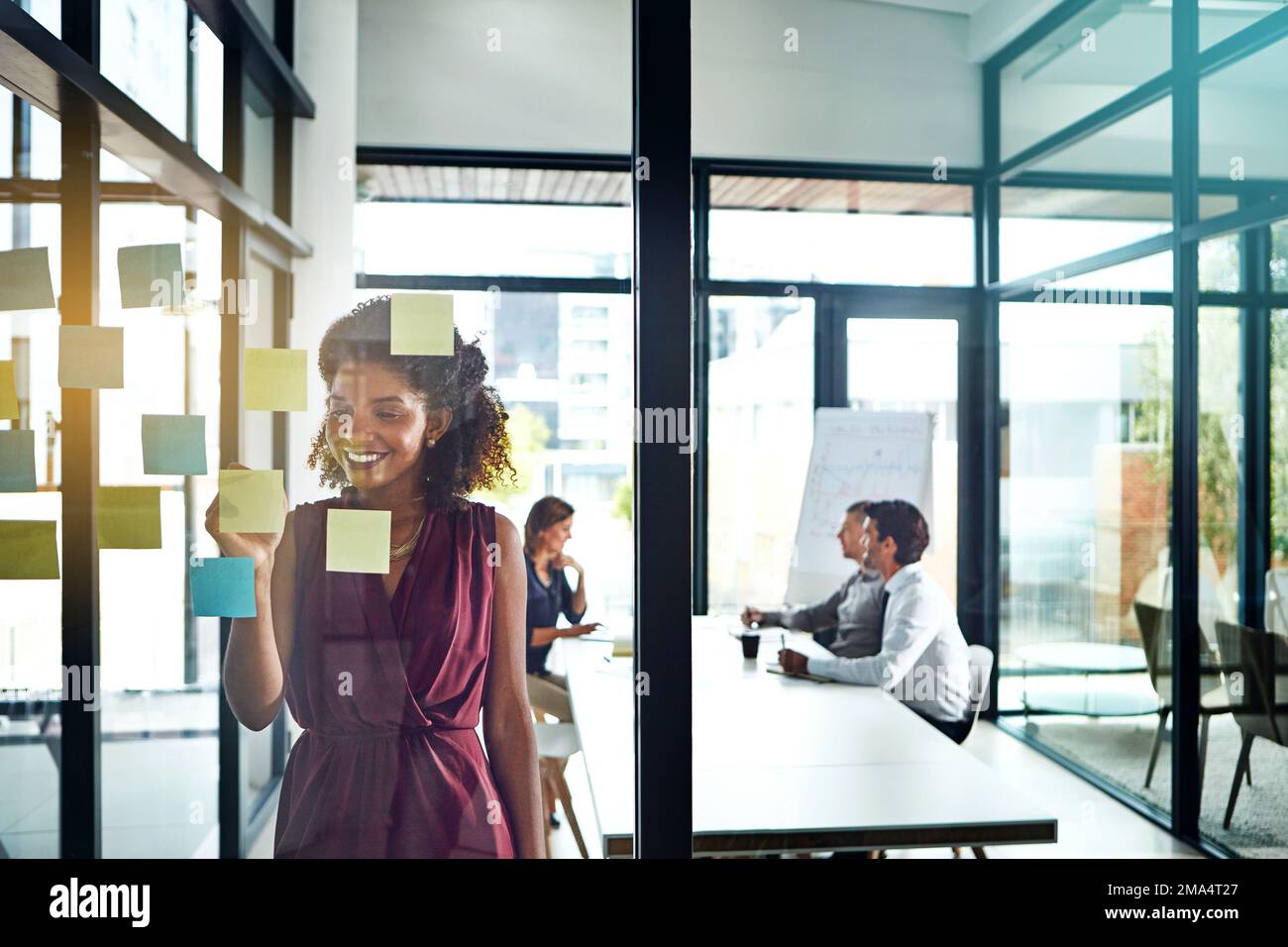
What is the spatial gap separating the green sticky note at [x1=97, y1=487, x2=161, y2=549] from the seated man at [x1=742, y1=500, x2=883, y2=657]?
1673mm

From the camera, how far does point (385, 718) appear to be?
1.55 m

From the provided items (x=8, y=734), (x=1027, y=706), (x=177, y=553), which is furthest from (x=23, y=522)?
(x=1027, y=706)

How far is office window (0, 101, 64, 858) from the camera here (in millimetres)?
1633

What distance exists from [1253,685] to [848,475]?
1.38 metres

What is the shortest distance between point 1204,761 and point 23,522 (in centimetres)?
335

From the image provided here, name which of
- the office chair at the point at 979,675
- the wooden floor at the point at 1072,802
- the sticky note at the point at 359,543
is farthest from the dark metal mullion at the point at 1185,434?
the sticky note at the point at 359,543

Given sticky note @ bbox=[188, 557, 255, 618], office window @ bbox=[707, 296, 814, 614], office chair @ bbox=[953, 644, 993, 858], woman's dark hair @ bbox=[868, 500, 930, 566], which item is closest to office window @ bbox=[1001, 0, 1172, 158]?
office window @ bbox=[707, 296, 814, 614]

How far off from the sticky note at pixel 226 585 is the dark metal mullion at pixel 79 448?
0.97 feet

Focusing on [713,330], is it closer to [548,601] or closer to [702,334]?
[702,334]

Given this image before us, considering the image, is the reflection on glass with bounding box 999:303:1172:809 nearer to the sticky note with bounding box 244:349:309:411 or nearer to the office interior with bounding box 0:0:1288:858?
the office interior with bounding box 0:0:1288:858

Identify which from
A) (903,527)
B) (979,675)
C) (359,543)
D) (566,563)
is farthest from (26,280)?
(979,675)

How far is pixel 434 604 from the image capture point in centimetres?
156

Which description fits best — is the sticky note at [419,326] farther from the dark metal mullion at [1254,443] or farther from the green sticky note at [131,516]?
the dark metal mullion at [1254,443]

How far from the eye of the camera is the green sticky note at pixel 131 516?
1.60 m
